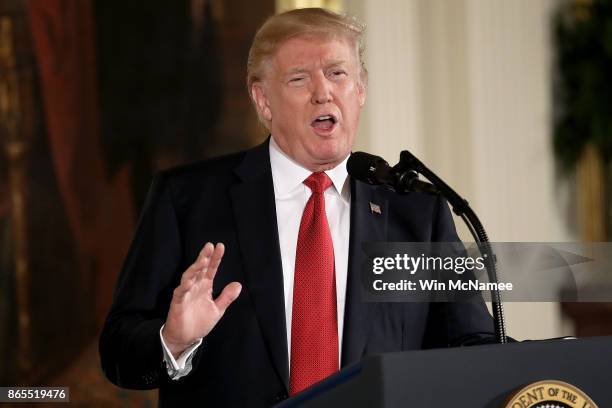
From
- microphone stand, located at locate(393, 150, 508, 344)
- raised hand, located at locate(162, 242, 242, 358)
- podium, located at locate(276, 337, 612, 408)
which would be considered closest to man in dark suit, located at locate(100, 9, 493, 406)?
raised hand, located at locate(162, 242, 242, 358)

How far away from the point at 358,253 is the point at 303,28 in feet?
1.87

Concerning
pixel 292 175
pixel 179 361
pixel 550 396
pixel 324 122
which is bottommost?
pixel 179 361

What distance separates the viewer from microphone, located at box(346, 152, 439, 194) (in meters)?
1.97

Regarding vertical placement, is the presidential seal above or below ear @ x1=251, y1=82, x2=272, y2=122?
below

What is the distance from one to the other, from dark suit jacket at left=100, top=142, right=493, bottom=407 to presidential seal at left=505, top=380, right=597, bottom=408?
2.85ft

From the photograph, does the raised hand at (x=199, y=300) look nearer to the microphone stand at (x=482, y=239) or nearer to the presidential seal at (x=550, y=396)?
the microphone stand at (x=482, y=239)

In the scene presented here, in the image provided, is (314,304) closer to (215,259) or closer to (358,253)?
(358,253)

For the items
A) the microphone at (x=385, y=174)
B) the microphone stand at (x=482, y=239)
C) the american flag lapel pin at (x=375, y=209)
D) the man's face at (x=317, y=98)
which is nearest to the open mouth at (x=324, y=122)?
the man's face at (x=317, y=98)

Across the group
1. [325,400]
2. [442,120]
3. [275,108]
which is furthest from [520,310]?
[325,400]

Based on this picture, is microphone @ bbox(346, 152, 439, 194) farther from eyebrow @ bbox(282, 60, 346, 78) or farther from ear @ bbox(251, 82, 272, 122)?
ear @ bbox(251, 82, 272, 122)

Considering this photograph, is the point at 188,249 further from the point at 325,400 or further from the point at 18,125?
the point at 18,125

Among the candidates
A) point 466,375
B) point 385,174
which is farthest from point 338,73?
point 466,375

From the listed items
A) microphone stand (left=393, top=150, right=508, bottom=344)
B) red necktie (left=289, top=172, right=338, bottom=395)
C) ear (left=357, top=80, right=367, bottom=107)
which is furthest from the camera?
ear (left=357, top=80, right=367, bottom=107)

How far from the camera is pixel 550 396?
57.7 inches
